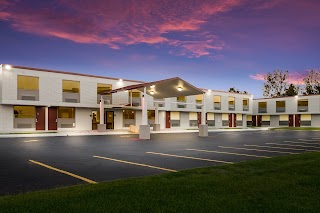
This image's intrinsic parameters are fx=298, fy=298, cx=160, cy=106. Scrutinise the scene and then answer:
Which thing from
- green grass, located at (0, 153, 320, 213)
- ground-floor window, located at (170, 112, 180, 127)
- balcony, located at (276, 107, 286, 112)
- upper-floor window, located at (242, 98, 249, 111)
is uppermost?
upper-floor window, located at (242, 98, 249, 111)

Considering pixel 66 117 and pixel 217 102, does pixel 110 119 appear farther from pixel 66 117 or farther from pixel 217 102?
pixel 217 102

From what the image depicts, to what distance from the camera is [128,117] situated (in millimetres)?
39969

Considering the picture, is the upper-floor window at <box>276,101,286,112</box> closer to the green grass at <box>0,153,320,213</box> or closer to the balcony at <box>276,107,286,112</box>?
the balcony at <box>276,107,286,112</box>

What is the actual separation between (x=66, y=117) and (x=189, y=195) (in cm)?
3131

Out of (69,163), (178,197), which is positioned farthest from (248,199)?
(69,163)

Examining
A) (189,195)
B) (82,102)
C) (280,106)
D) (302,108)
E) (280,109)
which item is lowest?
(189,195)

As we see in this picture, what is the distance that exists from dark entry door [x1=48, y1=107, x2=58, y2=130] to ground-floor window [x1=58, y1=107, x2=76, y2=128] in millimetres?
606

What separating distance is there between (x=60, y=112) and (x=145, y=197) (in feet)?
102

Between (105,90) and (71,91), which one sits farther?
(105,90)

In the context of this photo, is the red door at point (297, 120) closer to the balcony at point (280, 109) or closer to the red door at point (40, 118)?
→ the balcony at point (280, 109)

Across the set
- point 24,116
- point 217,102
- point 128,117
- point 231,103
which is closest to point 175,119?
point 128,117

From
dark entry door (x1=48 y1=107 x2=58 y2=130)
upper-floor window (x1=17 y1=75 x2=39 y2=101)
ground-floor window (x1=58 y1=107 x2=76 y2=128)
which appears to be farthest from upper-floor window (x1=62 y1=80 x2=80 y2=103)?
upper-floor window (x1=17 y1=75 x2=39 y2=101)

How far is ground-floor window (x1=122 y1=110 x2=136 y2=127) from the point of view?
3957cm

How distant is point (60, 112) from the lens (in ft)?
112
